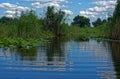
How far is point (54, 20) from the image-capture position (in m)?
95.9

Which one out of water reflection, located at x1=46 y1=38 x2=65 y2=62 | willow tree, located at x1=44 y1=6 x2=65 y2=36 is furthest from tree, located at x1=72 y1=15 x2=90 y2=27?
water reflection, located at x1=46 y1=38 x2=65 y2=62

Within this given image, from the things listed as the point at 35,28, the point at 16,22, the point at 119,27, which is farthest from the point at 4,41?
the point at 119,27

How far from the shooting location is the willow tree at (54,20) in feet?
311

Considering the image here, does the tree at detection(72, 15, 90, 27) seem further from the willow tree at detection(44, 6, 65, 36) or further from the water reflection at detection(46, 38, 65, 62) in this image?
the water reflection at detection(46, 38, 65, 62)

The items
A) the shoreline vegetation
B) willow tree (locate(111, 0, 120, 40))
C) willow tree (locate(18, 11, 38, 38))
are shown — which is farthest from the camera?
willow tree (locate(111, 0, 120, 40))

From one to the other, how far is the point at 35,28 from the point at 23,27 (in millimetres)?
5831

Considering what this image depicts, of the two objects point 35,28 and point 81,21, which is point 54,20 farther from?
point 81,21

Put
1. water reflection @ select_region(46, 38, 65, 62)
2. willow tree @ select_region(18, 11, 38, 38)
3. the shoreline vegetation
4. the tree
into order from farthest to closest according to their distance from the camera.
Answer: the tree
willow tree @ select_region(18, 11, 38, 38)
the shoreline vegetation
water reflection @ select_region(46, 38, 65, 62)

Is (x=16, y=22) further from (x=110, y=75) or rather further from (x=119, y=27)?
(x=110, y=75)

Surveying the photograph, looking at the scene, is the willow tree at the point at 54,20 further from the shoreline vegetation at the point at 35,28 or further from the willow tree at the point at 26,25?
the willow tree at the point at 26,25

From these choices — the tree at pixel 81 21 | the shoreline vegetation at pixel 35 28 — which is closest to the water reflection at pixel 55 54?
the shoreline vegetation at pixel 35 28

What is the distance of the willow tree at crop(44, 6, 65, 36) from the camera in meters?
94.8

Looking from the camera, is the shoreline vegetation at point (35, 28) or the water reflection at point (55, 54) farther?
the shoreline vegetation at point (35, 28)

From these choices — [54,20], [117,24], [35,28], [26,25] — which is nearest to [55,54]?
[26,25]
